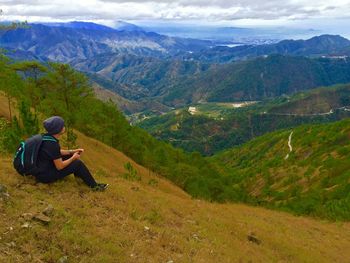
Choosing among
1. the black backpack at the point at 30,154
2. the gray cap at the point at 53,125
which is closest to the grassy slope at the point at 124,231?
the black backpack at the point at 30,154

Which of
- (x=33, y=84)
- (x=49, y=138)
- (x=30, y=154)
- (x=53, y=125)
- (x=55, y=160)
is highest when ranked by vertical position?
(x=53, y=125)

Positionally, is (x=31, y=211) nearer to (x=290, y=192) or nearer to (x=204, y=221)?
(x=204, y=221)

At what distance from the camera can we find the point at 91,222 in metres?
15.7

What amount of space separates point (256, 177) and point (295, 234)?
120 m

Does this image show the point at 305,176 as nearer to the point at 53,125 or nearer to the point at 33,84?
the point at 33,84

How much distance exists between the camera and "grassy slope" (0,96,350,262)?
13.5 metres

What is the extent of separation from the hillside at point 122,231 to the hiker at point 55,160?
1.69 ft

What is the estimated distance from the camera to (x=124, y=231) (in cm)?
1582

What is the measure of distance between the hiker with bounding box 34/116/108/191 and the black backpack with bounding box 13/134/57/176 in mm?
155

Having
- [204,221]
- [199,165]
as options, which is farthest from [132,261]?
[199,165]

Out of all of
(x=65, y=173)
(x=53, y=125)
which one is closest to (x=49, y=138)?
(x=53, y=125)

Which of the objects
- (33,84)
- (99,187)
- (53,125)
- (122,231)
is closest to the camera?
(122,231)

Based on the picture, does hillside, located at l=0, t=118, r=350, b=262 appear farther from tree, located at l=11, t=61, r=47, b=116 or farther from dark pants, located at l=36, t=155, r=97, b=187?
tree, located at l=11, t=61, r=47, b=116

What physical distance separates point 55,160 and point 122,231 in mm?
4249
